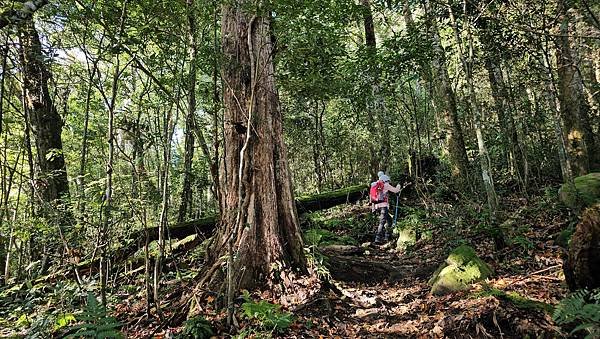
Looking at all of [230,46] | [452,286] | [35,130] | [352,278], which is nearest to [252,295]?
[352,278]

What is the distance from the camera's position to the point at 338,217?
11672mm

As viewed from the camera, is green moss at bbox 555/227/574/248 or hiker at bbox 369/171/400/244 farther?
hiker at bbox 369/171/400/244

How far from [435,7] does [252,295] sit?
26.0ft

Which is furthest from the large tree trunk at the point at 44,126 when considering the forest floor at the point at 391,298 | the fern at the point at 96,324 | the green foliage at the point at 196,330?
the fern at the point at 96,324

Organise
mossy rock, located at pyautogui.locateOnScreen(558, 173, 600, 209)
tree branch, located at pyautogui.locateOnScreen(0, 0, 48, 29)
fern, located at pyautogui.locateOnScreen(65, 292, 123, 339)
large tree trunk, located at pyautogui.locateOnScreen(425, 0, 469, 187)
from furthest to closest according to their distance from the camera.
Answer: large tree trunk, located at pyautogui.locateOnScreen(425, 0, 469, 187), mossy rock, located at pyautogui.locateOnScreen(558, 173, 600, 209), tree branch, located at pyautogui.locateOnScreen(0, 0, 48, 29), fern, located at pyautogui.locateOnScreen(65, 292, 123, 339)

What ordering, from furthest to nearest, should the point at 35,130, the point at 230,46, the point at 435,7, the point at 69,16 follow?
the point at 435,7
the point at 35,130
the point at 230,46
the point at 69,16

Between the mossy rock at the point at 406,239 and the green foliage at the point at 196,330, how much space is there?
5.67m

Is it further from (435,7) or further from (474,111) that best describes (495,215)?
(435,7)

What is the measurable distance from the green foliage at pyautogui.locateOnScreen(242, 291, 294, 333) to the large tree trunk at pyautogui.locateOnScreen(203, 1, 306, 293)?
82cm

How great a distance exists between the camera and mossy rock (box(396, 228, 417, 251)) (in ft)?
28.0

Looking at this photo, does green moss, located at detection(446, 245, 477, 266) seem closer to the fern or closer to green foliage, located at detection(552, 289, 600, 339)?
green foliage, located at detection(552, 289, 600, 339)

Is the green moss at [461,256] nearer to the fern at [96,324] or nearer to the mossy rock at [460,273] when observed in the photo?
the mossy rock at [460,273]

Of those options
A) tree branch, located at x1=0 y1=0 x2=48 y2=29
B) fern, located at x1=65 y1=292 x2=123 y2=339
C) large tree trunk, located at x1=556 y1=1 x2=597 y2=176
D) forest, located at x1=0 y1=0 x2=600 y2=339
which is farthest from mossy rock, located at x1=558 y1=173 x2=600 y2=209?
tree branch, located at x1=0 y1=0 x2=48 y2=29

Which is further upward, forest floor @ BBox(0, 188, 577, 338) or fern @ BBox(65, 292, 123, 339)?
fern @ BBox(65, 292, 123, 339)
